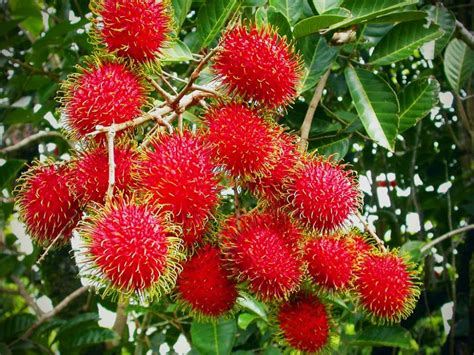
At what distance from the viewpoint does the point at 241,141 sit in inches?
41.4

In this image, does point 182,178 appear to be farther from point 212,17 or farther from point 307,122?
point 212,17

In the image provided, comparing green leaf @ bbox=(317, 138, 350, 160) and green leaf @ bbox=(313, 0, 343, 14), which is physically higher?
green leaf @ bbox=(313, 0, 343, 14)

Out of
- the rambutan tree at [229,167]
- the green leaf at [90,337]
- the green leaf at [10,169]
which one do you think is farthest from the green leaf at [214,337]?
the green leaf at [10,169]

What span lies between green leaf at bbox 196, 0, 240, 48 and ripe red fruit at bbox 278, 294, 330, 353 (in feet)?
1.84

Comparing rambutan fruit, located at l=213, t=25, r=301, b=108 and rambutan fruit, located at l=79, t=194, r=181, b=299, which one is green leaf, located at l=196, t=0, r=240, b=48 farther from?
rambutan fruit, located at l=79, t=194, r=181, b=299

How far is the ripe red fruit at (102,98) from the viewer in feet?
3.41

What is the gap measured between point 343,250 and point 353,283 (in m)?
0.10

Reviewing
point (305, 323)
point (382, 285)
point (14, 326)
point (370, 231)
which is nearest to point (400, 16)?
point (370, 231)

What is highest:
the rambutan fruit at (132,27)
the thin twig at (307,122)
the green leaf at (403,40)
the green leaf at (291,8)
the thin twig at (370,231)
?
the rambutan fruit at (132,27)

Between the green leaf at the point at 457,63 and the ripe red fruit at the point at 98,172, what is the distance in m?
0.99

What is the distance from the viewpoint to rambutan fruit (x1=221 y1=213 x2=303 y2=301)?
108cm

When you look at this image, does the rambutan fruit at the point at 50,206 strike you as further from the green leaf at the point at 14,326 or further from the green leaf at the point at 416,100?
the green leaf at the point at 14,326

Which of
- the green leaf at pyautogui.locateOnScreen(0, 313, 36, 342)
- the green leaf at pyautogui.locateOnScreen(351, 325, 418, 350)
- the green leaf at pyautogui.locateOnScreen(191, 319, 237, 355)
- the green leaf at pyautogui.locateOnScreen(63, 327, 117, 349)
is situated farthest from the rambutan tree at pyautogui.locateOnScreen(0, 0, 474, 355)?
the green leaf at pyautogui.locateOnScreen(0, 313, 36, 342)

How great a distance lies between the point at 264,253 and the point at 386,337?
897mm
